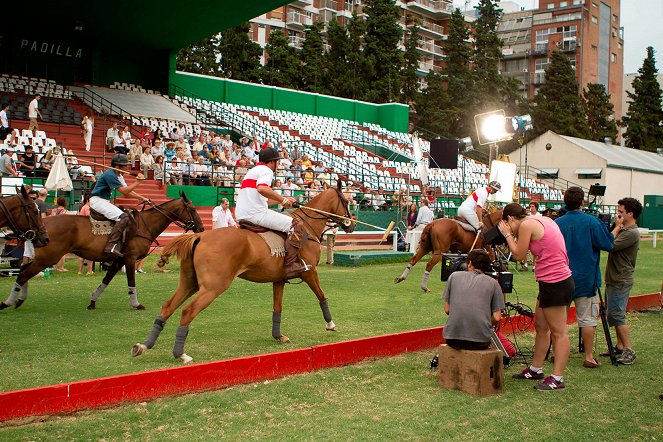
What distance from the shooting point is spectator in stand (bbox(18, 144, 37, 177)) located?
2012 cm

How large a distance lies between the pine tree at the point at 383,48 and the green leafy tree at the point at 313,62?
4.20 m

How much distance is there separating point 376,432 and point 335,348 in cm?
224

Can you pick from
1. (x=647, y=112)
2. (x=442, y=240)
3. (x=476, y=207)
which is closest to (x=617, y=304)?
(x=442, y=240)

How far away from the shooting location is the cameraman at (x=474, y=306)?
7.00 meters

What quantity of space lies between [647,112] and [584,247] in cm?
7110

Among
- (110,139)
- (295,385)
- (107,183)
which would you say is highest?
(110,139)

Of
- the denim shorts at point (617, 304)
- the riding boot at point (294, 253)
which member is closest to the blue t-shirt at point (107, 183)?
the riding boot at point (294, 253)

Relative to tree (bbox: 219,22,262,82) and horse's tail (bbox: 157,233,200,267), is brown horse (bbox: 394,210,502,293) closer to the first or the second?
horse's tail (bbox: 157,233,200,267)

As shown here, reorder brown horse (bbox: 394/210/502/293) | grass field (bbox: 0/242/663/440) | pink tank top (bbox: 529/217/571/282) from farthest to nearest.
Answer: brown horse (bbox: 394/210/502/293) < pink tank top (bbox: 529/217/571/282) < grass field (bbox: 0/242/663/440)

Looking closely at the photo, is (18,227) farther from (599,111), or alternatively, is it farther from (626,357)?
(599,111)

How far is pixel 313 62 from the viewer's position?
57.7m

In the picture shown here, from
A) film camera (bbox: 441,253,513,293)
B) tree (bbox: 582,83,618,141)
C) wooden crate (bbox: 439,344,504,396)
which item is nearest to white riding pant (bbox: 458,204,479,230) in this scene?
film camera (bbox: 441,253,513,293)

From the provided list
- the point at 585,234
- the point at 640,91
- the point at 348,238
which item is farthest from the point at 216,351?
the point at 640,91

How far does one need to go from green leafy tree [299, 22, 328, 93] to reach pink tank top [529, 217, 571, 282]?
50241 millimetres
